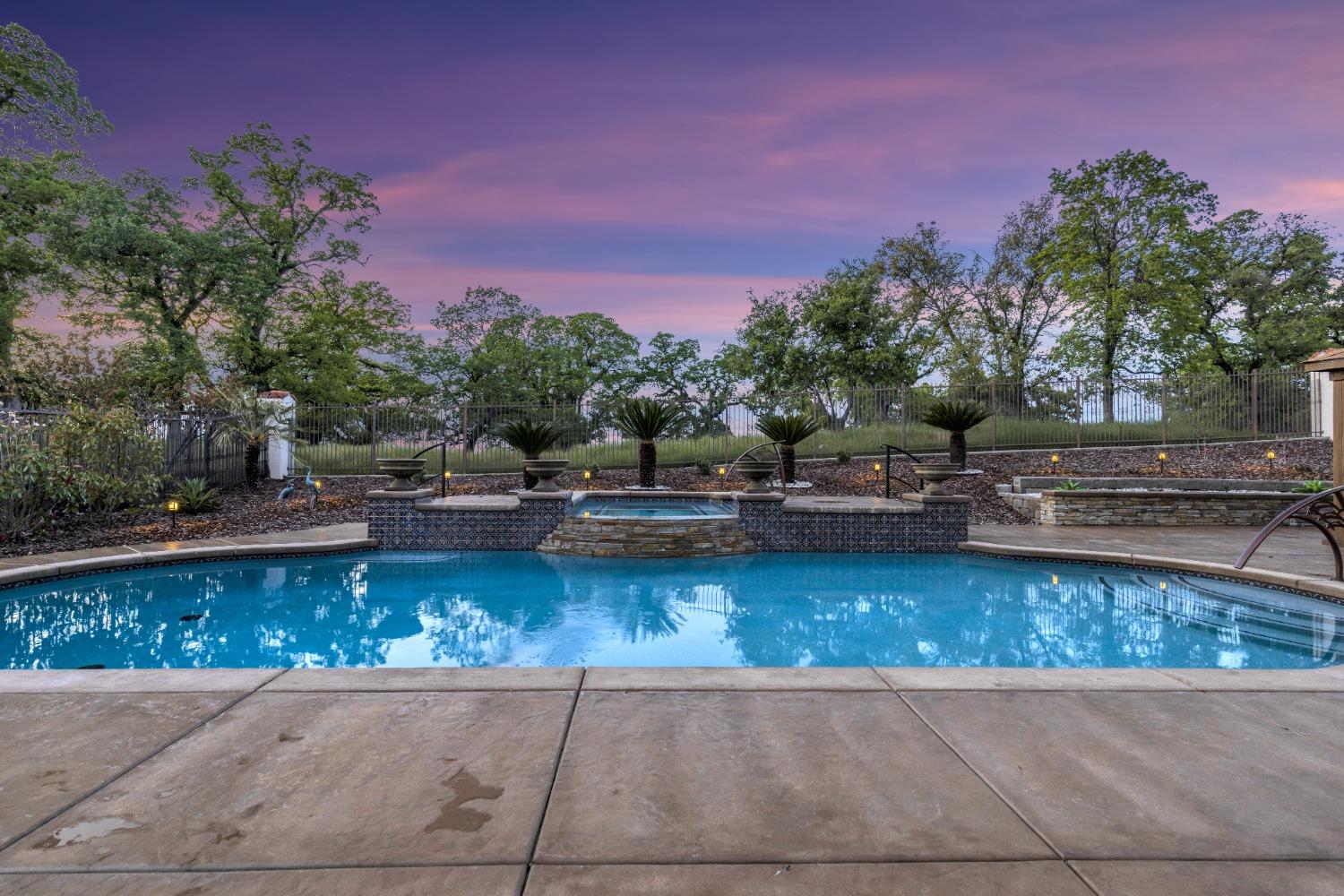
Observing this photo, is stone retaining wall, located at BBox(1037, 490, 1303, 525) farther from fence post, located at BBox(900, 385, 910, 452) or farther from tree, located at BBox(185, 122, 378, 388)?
tree, located at BBox(185, 122, 378, 388)

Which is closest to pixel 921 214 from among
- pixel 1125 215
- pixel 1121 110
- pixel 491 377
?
pixel 1125 215

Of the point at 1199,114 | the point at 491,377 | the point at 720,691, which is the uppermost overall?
the point at 1199,114

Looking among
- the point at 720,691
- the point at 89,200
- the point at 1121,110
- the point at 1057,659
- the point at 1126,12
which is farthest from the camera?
the point at 89,200

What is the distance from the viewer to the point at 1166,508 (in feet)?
37.7

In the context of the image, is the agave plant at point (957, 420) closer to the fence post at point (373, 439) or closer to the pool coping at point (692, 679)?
the pool coping at point (692, 679)

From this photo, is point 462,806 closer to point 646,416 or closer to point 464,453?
point 646,416

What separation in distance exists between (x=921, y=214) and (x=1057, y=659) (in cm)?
2617

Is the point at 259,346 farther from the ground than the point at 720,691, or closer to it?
farther from the ground

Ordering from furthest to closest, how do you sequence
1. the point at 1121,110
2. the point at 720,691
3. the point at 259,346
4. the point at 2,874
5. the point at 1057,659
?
the point at 259,346 → the point at 1121,110 → the point at 1057,659 → the point at 720,691 → the point at 2,874

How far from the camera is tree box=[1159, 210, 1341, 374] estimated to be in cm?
2300

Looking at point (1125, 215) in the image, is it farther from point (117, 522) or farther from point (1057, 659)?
point (117, 522)

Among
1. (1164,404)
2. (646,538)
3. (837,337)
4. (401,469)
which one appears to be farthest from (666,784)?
(837,337)

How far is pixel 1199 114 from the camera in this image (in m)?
12.0

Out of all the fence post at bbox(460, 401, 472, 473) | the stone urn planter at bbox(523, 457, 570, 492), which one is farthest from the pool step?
the fence post at bbox(460, 401, 472, 473)
